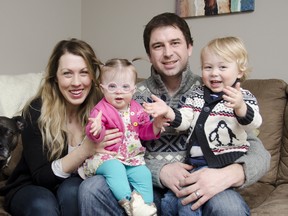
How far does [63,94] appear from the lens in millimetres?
1752

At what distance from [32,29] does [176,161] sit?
1.97 m

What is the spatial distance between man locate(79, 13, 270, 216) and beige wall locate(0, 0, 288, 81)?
857 mm

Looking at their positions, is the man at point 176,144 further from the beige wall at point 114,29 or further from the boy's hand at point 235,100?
the beige wall at point 114,29

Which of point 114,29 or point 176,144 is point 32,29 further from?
point 176,144

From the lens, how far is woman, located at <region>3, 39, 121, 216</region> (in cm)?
155

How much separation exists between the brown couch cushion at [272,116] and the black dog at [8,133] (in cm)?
132

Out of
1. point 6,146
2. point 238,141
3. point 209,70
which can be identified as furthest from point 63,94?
point 238,141

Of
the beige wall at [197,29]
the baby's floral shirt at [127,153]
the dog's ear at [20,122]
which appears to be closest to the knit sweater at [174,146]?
the baby's floral shirt at [127,153]

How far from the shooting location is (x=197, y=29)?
2719 millimetres

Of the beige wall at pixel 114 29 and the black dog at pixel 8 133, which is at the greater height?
the beige wall at pixel 114 29

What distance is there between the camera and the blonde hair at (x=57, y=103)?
5.53 ft

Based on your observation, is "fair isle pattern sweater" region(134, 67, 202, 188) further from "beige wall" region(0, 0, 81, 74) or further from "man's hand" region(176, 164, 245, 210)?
"beige wall" region(0, 0, 81, 74)

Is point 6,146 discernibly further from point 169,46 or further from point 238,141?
point 238,141

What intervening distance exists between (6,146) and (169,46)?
93cm
